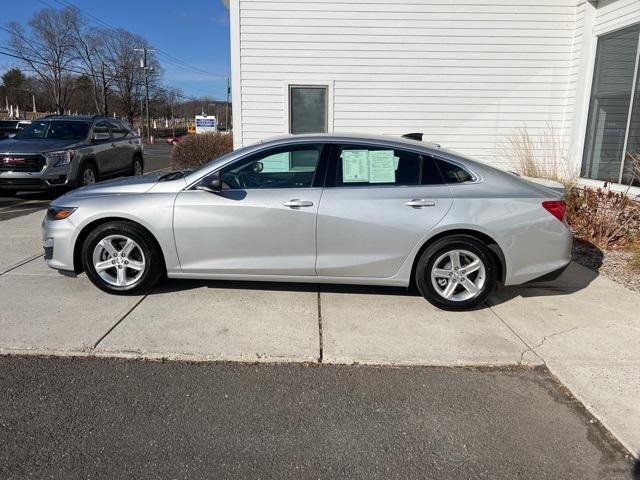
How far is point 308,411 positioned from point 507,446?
1.13 m

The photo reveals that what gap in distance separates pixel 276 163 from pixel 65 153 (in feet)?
21.8

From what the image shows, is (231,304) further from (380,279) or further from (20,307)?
(20,307)

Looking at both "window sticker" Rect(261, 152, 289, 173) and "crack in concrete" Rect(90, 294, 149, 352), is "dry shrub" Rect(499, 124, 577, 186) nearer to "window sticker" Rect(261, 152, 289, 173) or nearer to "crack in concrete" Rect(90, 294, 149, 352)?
"window sticker" Rect(261, 152, 289, 173)

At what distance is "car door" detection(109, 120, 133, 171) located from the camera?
11.4 meters

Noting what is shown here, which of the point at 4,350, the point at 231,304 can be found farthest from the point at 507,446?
the point at 4,350

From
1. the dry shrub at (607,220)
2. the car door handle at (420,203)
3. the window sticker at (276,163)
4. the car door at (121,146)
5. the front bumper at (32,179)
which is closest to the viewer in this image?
the car door handle at (420,203)

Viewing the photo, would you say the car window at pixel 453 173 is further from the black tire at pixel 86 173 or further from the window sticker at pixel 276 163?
the black tire at pixel 86 173

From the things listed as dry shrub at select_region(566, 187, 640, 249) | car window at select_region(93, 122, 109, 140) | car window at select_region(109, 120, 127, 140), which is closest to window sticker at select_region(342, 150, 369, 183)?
dry shrub at select_region(566, 187, 640, 249)

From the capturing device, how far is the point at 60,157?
9352 mm

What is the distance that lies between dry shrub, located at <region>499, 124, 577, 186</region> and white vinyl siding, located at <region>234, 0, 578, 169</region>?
5.8 inches

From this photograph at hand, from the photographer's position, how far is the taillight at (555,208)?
427 cm

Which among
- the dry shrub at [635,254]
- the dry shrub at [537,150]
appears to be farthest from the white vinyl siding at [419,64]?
the dry shrub at [635,254]

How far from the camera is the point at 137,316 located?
4.16m

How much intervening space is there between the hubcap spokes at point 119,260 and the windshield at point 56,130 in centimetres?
681
